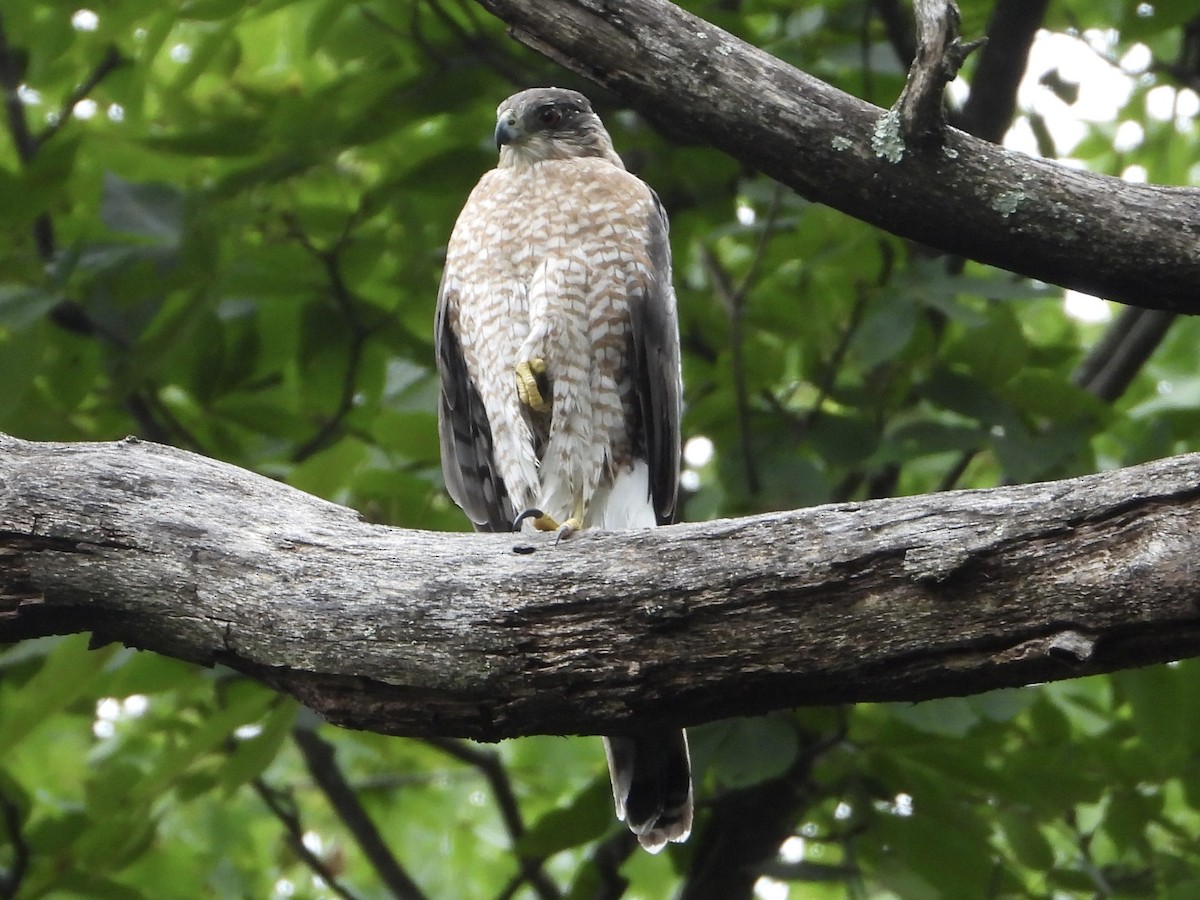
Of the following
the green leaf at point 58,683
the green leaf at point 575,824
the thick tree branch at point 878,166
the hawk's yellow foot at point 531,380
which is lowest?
the green leaf at point 575,824

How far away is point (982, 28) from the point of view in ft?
16.8

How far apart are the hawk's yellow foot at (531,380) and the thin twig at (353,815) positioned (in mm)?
1700

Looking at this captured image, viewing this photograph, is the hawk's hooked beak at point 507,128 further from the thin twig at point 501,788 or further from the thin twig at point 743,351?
the thin twig at point 501,788

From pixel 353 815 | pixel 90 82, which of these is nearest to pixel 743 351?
pixel 353 815

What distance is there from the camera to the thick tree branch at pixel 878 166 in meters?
2.72

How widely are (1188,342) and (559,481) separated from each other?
9.75 ft

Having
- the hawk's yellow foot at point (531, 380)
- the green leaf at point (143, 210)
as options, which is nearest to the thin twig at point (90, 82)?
the green leaf at point (143, 210)

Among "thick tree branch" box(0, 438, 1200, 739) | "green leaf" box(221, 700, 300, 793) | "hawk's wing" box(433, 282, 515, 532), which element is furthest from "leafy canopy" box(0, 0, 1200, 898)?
"thick tree branch" box(0, 438, 1200, 739)

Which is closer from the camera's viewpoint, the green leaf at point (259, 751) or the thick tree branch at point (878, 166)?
the thick tree branch at point (878, 166)

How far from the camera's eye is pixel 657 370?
439 cm

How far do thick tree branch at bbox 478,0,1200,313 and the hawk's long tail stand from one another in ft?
4.99

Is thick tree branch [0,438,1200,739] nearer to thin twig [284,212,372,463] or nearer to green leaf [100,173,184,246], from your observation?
green leaf [100,173,184,246]

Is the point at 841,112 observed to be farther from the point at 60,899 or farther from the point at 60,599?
the point at 60,899

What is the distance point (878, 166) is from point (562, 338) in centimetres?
173
